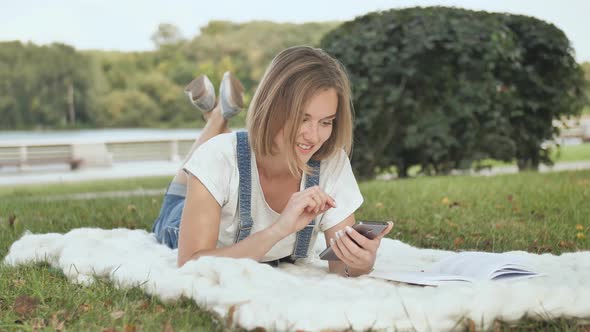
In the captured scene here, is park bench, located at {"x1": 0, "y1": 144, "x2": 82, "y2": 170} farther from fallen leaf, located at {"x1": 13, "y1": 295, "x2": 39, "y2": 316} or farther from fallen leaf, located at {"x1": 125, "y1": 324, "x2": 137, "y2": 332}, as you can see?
fallen leaf, located at {"x1": 125, "y1": 324, "x2": 137, "y2": 332}

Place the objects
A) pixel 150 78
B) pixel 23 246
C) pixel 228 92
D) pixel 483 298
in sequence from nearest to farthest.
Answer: pixel 483 298 < pixel 23 246 < pixel 228 92 < pixel 150 78

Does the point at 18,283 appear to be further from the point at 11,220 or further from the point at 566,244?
the point at 566,244

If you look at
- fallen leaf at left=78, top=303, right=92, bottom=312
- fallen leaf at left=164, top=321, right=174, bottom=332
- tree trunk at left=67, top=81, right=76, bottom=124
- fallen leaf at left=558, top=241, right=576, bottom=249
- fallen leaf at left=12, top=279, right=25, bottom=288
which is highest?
fallen leaf at left=164, top=321, right=174, bottom=332

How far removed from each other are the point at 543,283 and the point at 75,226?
3.43 meters

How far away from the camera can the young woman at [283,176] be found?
2.45 meters

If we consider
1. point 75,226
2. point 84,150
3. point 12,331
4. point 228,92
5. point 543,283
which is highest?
point 228,92

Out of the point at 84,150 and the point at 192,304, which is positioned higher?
the point at 192,304

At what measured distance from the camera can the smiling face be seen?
246 cm

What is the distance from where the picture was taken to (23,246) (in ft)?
11.6

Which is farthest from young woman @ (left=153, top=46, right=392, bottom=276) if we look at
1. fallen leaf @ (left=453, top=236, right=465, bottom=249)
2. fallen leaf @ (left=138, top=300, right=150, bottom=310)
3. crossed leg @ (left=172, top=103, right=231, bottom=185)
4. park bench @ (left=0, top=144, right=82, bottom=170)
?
park bench @ (left=0, top=144, right=82, bottom=170)

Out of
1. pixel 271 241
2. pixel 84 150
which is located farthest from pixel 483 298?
pixel 84 150

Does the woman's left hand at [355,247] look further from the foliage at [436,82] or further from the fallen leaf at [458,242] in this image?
the foliage at [436,82]

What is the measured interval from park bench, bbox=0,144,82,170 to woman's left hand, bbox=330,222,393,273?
17.0m

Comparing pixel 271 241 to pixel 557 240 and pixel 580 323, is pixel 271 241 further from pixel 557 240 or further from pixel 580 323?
pixel 557 240
